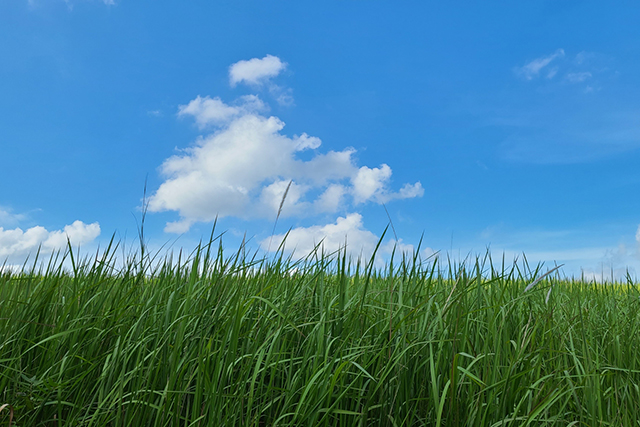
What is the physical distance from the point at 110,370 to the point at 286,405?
0.92 meters

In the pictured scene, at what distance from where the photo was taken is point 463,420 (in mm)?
2023

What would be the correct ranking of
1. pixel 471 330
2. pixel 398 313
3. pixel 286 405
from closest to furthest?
pixel 286 405, pixel 398 313, pixel 471 330

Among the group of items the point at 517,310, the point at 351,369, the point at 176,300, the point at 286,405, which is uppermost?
the point at 517,310

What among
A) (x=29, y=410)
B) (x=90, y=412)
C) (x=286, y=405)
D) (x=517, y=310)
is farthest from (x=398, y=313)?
(x=29, y=410)

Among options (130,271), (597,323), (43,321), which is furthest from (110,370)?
(597,323)

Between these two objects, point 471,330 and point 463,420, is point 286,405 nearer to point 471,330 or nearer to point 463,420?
point 463,420

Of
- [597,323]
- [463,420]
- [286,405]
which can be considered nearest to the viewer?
[286,405]

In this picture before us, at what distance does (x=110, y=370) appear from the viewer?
6.84 feet

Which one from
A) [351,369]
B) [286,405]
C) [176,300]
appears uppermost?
[176,300]

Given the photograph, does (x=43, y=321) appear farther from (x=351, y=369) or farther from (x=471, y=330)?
(x=471, y=330)

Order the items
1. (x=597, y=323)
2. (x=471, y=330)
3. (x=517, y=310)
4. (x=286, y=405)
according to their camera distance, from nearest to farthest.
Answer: (x=286, y=405) < (x=471, y=330) < (x=517, y=310) < (x=597, y=323)

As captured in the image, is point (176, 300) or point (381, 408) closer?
point (381, 408)

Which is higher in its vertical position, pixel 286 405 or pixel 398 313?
pixel 398 313

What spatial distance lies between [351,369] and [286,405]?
43cm
